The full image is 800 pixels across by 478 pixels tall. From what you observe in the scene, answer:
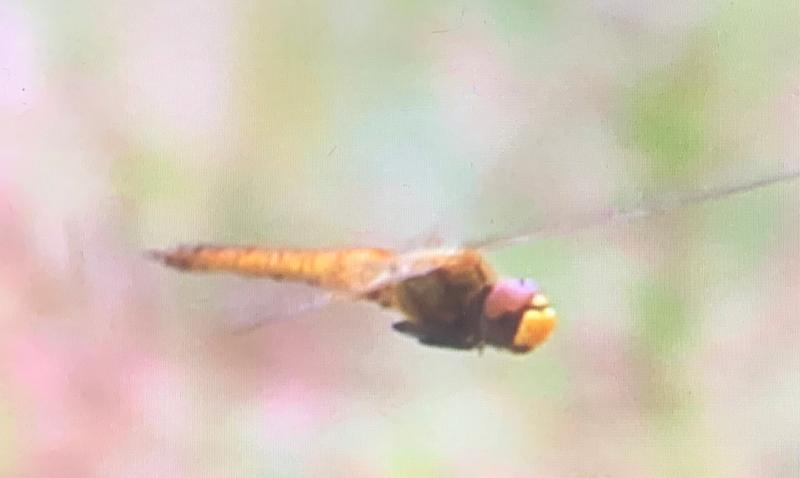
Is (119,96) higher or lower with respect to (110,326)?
higher

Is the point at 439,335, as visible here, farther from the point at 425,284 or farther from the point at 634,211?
the point at 634,211

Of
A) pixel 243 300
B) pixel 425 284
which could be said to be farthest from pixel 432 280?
pixel 243 300

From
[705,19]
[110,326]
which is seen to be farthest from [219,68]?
[705,19]

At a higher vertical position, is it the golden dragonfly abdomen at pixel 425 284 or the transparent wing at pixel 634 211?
the transparent wing at pixel 634 211

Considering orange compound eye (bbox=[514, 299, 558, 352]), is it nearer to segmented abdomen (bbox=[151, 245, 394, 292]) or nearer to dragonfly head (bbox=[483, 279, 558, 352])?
dragonfly head (bbox=[483, 279, 558, 352])

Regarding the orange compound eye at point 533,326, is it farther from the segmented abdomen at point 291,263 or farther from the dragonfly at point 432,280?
the segmented abdomen at point 291,263

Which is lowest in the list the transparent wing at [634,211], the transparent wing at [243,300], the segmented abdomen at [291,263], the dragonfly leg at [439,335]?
the dragonfly leg at [439,335]

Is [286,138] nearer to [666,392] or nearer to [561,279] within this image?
[561,279]

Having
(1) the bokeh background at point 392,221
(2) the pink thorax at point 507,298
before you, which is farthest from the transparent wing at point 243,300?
(2) the pink thorax at point 507,298
